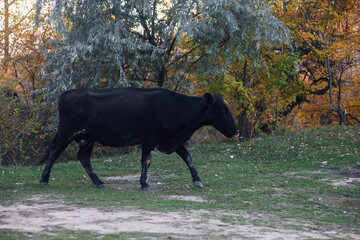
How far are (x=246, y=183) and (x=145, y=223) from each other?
5.42 meters

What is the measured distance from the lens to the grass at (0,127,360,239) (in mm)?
8195

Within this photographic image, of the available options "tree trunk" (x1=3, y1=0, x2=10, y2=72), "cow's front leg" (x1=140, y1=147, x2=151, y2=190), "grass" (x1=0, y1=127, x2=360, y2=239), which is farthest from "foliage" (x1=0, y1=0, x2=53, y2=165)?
"cow's front leg" (x1=140, y1=147, x2=151, y2=190)

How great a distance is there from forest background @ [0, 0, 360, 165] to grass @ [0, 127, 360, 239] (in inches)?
139

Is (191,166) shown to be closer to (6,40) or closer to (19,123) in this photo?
(19,123)

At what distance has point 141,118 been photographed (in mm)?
10789

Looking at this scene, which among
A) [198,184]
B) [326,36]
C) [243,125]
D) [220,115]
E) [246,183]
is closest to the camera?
[198,184]

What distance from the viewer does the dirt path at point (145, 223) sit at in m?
6.15

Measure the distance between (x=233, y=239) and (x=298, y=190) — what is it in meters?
5.30

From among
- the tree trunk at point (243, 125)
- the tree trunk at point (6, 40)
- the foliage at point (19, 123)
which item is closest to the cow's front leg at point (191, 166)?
the foliage at point (19, 123)

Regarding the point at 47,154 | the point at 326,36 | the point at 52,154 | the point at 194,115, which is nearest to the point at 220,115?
the point at 194,115

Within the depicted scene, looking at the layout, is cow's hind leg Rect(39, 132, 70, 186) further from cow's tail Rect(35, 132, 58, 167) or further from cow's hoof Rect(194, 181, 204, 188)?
cow's hoof Rect(194, 181, 204, 188)

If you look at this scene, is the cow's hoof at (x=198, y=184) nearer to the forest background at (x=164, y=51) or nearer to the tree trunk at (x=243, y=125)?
the forest background at (x=164, y=51)

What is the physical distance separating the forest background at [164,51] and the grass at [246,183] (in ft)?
11.6

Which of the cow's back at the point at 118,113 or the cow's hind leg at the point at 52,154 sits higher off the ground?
the cow's back at the point at 118,113
